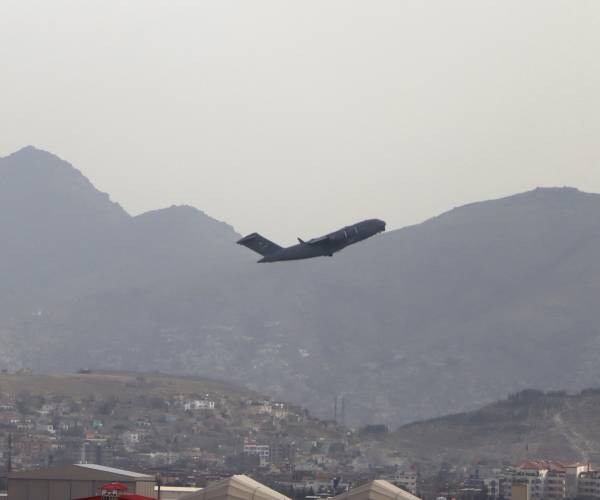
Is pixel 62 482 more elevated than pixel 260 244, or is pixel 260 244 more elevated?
pixel 260 244

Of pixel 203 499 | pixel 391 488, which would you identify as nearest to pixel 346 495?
pixel 391 488

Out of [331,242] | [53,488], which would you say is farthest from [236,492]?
[331,242]

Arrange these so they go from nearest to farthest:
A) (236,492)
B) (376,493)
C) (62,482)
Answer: (236,492), (376,493), (62,482)

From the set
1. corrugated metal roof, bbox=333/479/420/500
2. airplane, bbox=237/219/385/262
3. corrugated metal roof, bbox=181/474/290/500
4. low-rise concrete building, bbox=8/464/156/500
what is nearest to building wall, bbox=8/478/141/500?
low-rise concrete building, bbox=8/464/156/500

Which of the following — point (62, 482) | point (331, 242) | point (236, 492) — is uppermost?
point (331, 242)

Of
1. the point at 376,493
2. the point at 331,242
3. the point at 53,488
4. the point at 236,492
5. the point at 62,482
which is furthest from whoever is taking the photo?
the point at 331,242

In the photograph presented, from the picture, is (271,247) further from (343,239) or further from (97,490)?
(97,490)

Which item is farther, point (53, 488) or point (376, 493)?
point (53, 488)

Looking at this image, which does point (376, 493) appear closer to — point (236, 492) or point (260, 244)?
point (236, 492)
